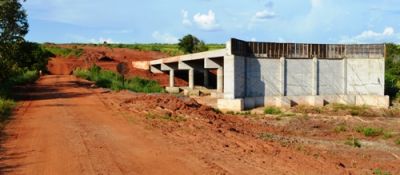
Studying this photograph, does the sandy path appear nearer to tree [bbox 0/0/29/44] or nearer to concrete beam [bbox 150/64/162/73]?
tree [bbox 0/0/29/44]

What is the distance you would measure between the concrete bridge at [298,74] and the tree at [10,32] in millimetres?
13403

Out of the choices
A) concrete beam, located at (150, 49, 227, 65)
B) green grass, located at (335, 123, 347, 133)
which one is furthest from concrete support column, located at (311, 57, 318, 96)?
green grass, located at (335, 123, 347, 133)

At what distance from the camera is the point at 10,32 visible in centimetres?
3334

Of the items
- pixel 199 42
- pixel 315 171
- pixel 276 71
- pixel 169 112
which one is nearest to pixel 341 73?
pixel 276 71

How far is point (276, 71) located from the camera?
35438 mm

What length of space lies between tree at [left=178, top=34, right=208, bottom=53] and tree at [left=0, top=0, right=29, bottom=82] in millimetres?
52789

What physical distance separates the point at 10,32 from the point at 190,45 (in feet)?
184

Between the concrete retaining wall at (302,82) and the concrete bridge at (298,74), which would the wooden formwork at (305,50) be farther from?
the concrete retaining wall at (302,82)

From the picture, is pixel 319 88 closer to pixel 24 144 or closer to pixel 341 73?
pixel 341 73

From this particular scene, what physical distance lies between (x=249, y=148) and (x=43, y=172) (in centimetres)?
582

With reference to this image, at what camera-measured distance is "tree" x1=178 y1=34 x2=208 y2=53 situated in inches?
3455

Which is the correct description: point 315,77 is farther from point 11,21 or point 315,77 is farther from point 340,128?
point 11,21

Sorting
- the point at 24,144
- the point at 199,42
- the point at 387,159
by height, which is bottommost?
the point at 387,159

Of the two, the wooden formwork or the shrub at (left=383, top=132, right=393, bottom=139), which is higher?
the wooden formwork
